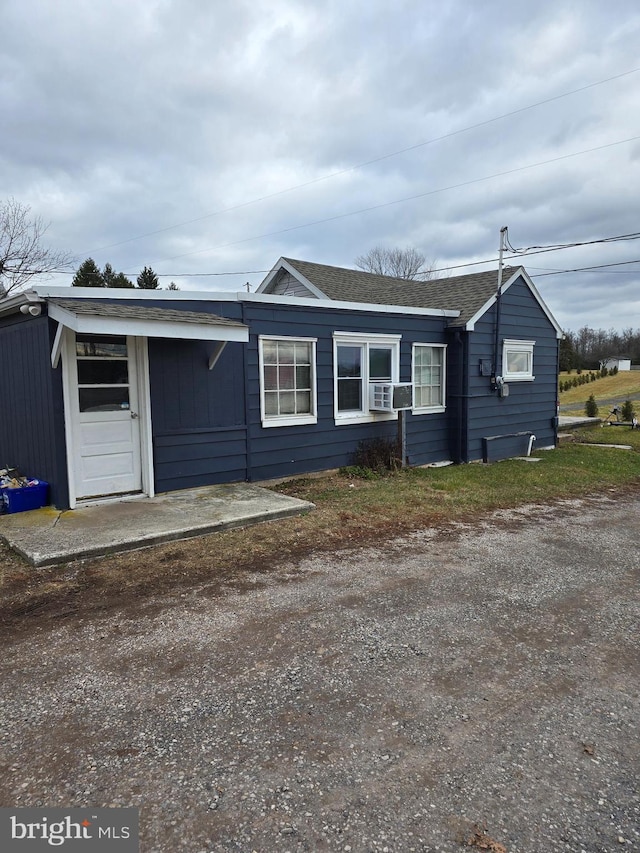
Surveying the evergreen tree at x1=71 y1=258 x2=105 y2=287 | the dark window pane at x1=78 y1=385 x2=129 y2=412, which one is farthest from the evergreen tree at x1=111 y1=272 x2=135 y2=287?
the dark window pane at x1=78 y1=385 x2=129 y2=412

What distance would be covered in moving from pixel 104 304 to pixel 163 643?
14.4 ft

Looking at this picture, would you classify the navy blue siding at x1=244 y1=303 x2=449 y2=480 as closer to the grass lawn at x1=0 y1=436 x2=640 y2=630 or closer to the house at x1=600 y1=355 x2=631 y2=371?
the grass lawn at x1=0 y1=436 x2=640 y2=630

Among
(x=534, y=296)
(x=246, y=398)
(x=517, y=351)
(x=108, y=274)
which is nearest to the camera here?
(x=246, y=398)

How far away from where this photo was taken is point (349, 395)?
29.4 feet

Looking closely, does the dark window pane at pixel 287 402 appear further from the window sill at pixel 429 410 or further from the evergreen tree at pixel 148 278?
the evergreen tree at pixel 148 278

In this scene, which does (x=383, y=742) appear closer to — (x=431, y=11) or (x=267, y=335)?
(x=267, y=335)

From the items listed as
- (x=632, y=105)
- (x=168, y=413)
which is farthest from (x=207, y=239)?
(x=168, y=413)

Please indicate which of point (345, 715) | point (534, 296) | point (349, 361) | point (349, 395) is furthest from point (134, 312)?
point (534, 296)

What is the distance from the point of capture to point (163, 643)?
10.8 feet

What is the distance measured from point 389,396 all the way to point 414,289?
5354 millimetres

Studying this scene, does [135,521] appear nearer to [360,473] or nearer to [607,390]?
[360,473]

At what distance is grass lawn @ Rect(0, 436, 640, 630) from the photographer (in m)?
4.08

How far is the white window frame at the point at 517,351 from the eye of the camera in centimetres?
1084

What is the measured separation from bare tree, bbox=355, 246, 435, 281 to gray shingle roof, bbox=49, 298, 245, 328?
1297 inches
